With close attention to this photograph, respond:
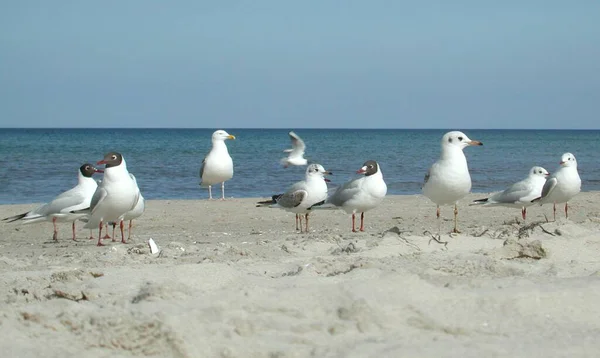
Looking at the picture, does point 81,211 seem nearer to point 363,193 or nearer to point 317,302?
point 363,193

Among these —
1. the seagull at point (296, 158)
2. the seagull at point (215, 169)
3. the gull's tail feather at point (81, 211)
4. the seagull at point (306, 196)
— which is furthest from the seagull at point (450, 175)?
the seagull at point (296, 158)

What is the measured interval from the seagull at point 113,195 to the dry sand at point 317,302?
1.91 metres

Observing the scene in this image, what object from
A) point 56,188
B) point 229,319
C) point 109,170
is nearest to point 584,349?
point 229,319

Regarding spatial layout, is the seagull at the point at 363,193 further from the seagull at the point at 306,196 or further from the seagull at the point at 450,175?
the seagull at the point at 450,175

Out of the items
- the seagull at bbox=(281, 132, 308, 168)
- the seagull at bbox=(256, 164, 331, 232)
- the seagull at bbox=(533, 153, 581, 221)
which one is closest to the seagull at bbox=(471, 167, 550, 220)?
the seagull at bbox=(533, 153, 581, 221)

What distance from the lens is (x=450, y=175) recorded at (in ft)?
28.4

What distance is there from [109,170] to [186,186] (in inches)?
390

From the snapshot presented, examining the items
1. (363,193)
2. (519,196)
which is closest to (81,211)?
(363,193)

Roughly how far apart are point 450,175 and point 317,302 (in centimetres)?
503

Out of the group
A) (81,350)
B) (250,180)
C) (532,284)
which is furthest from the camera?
(250,180)

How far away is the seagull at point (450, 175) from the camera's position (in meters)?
8.66

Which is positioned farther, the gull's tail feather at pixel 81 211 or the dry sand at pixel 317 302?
the gull's tail feather at pixel 81 211

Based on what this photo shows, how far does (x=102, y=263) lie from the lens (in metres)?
5.92

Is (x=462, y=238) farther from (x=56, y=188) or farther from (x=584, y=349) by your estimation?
(x=56, y=188)
